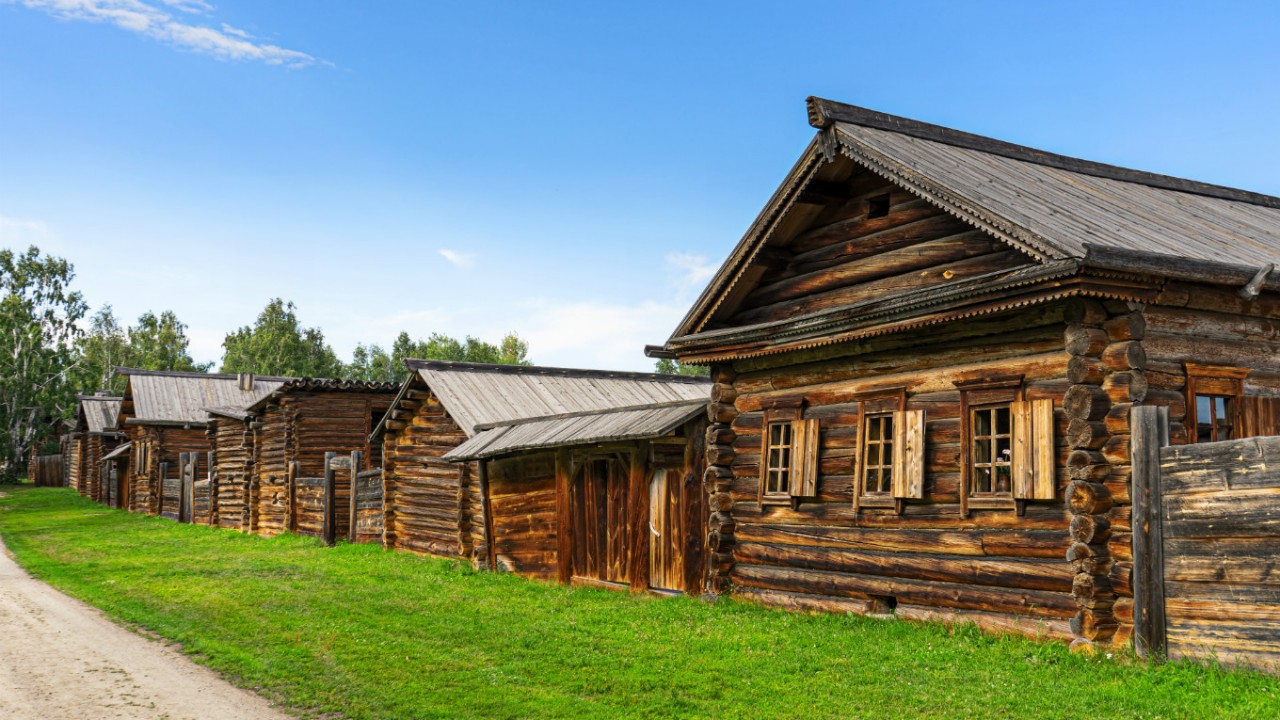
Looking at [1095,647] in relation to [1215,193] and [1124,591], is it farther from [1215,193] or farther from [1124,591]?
[1215,193]

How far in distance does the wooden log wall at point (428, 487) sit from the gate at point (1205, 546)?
46.5 feet

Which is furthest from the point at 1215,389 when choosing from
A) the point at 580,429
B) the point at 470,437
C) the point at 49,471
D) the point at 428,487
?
the point at 49,471

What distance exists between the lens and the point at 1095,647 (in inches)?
397

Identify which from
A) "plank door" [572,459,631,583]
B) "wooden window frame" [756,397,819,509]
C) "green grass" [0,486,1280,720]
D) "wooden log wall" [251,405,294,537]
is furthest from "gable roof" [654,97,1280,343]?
"wooden log wall" [251,405,294,537]

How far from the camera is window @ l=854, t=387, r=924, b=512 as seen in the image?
12.5 metres

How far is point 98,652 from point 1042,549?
35.2 ft

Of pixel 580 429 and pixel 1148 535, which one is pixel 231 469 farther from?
pixel 1148 535

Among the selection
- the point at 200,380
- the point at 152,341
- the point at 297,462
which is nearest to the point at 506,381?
the point at 297,462

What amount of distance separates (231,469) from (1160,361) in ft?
105

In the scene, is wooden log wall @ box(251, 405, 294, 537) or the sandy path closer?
the sandy path

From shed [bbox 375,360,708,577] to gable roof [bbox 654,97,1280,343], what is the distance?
254 inches

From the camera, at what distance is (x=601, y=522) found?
60.2 ft

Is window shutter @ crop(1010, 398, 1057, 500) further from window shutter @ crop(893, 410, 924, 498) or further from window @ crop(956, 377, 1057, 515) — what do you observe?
window shutter @ crop(893, 410, 924, 498)

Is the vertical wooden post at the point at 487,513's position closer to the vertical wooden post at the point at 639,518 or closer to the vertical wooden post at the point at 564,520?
the vertical wooden post at the point at 564,520
